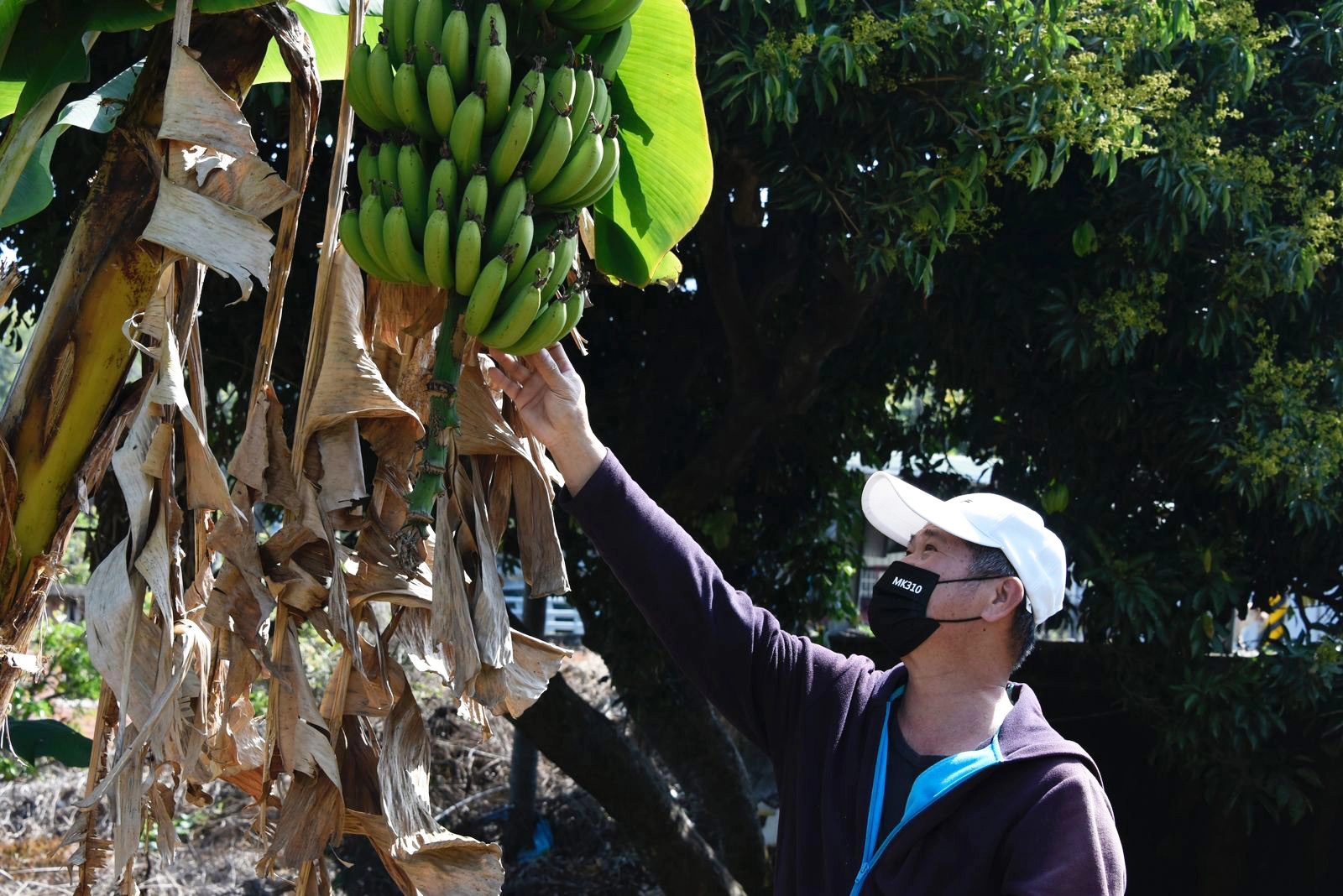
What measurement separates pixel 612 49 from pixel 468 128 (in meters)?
0.33

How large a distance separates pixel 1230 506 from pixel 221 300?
13.0 feet

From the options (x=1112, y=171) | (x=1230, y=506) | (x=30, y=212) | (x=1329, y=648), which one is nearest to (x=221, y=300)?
(x=30, y=212)

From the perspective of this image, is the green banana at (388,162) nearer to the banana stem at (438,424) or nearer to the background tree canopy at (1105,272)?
the banana stem at (438,424)

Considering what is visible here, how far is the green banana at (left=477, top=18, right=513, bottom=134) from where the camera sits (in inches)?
60.2

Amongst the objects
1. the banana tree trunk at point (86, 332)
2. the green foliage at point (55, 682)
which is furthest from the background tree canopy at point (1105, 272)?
the green foliage at point (55, 682)

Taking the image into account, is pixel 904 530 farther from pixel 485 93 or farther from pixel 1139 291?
pixel 1139 291

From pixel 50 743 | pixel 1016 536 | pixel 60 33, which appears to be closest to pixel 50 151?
pixel 60 33

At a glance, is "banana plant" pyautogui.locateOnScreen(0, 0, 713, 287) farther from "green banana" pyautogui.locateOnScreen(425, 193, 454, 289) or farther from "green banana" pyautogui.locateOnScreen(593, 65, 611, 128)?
"green banana" pyautogui.locateOnScreen(425, 193, 454, 289)

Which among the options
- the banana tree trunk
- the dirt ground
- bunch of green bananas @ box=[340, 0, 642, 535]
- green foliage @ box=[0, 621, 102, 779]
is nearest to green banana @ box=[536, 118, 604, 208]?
bunch of green bananas @ box=[340, 0, 642, 535]

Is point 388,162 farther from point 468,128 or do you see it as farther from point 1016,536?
point 1016,536

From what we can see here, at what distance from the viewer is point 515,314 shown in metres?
1.55

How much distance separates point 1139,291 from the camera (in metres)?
3.89

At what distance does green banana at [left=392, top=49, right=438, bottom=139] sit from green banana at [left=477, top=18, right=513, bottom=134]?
9 centimetres

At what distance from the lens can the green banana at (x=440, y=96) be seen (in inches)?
60.0
